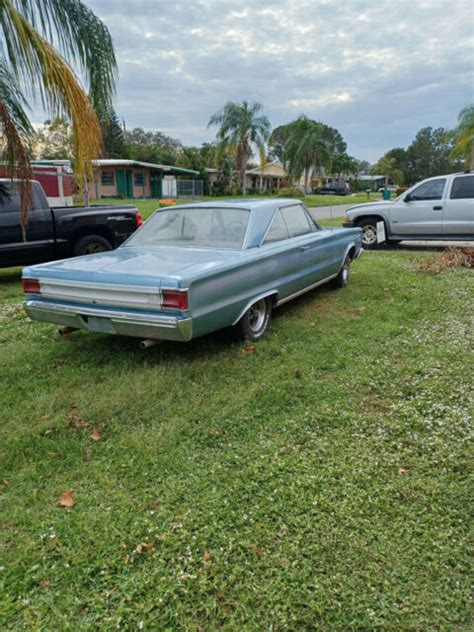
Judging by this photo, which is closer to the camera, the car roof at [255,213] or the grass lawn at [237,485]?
the grass lawn at [237,485]

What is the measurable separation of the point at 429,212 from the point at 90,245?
7598mm

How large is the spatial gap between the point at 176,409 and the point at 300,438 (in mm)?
1005

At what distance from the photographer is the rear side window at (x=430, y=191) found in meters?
11.0

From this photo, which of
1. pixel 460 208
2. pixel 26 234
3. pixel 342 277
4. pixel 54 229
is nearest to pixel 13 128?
pixel 26 234

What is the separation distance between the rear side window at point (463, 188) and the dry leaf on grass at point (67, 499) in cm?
1059

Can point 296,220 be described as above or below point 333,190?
below

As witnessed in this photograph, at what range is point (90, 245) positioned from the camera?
8.81 metres

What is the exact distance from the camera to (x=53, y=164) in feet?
74.6

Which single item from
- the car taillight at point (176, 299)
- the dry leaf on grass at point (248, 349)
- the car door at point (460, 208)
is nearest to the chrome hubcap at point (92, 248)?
A: the dry leaf on grass at point (248, 349)

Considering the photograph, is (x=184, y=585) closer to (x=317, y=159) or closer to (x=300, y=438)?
(x=300, y=438)

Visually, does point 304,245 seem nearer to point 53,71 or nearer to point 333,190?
point 53,71

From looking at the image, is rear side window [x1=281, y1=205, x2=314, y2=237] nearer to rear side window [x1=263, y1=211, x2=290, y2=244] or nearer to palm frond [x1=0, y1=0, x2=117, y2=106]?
rear side window [x1=263, y1=211, x2=290, y2=244]

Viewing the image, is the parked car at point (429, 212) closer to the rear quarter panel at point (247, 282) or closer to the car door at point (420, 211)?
the car door at point (420, 211)

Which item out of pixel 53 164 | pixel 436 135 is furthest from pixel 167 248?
pixel 436 135
